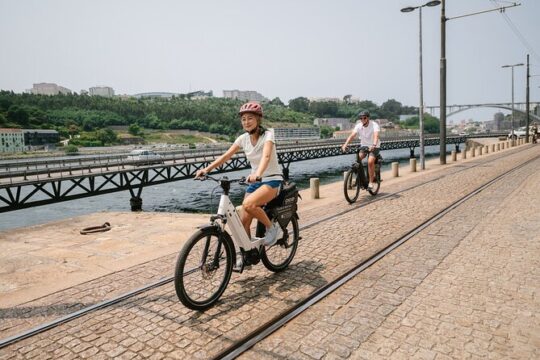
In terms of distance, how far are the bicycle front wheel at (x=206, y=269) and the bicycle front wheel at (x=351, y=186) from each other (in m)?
5.82

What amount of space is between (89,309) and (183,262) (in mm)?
1266

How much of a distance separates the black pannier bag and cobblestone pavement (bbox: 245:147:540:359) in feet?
3.51

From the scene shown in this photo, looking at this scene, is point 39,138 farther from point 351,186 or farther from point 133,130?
point 351,186

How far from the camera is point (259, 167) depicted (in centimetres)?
396

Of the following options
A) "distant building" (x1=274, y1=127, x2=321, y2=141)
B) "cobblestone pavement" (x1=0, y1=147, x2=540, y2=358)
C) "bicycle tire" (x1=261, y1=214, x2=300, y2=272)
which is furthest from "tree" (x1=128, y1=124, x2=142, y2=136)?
"bicycle tire" (x1=261, y1=214, x2=300, y2=272)

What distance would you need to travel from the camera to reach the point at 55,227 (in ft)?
30.0

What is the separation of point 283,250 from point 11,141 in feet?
322

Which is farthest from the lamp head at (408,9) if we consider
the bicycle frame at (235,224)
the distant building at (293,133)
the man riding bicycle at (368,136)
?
the distant building at (293,133)

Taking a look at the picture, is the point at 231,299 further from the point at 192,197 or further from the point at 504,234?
the point at 192,197

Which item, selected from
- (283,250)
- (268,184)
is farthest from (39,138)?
(268,184)

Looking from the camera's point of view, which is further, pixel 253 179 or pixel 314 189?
pixel 314 189

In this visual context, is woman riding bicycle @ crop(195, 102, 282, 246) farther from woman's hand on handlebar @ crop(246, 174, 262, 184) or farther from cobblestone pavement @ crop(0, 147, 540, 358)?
cobblestone pavement @ crop(0, 147, 540, 358)

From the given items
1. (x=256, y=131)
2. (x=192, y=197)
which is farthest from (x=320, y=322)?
(x=192, y=197)

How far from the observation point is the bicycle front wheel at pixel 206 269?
3.47 meters
